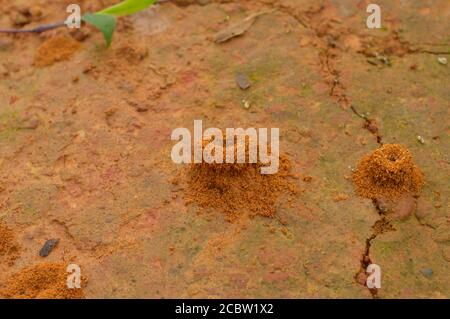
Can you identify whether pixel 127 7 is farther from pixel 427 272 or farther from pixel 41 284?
pixel 427 272

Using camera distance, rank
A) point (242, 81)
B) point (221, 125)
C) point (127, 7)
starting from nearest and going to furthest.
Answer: point (221, 125) → point (242, 81) → point (127, 7)

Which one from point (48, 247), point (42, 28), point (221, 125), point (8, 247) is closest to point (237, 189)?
point (221, 125)

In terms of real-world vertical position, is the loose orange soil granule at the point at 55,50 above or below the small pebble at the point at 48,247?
above

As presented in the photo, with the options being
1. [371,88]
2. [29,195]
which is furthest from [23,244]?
[371,88]

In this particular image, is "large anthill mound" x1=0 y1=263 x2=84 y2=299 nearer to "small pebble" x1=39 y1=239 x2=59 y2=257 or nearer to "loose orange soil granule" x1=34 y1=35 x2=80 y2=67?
"small pebble" x1=39 y1=239 x2=59 y2=257

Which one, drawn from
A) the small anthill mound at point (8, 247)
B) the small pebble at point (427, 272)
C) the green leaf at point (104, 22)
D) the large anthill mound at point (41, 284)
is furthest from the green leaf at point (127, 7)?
the small pebble at point (427, 272)

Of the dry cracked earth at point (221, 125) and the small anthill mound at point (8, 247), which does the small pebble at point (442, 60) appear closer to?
the dry cracked earth at point (221, 125)

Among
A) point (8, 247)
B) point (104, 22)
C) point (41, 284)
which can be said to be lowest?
point (41, 284)
